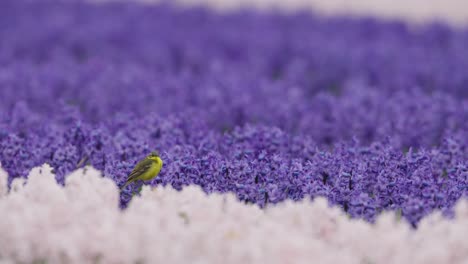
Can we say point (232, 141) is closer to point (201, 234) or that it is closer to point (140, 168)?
point (140, 168)

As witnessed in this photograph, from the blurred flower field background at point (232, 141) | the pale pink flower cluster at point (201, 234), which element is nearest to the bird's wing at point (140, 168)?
the blurred flower field background at point (232, 141)

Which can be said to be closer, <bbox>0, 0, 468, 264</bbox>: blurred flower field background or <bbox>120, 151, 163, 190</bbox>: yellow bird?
<bbox>0, 0, 468, 264</bbox>: blurred flower field background

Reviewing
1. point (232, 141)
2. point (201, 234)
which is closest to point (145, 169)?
point (232, 141)

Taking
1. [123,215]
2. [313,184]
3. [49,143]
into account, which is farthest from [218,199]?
[49,143]

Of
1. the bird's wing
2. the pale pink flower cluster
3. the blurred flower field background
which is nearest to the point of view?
the pale pink flower cluster

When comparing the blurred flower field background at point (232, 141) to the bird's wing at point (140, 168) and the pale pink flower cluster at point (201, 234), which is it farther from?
the bird's wing at point (140, 168)

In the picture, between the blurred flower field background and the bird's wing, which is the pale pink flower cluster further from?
the bird's wing

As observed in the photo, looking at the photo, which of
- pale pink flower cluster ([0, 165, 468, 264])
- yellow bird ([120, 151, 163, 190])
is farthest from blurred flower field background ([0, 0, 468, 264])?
yellow bird ([120, 151, 163, 190])
